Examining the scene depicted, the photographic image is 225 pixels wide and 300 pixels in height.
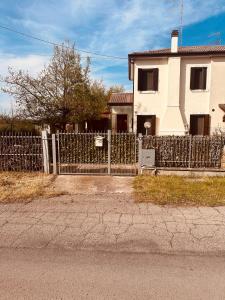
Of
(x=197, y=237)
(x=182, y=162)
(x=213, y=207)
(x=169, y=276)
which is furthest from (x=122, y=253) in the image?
(x=182, y=162)

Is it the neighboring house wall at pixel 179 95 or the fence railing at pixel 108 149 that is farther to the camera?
the neighboring house wall at pixel 179 95

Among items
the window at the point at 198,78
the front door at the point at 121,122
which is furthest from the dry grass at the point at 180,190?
the front door at the point at 121,122

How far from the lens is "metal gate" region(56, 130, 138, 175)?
31.1 feet

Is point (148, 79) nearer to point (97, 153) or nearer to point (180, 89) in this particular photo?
point (180, 89)

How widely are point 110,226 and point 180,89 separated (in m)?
14.4

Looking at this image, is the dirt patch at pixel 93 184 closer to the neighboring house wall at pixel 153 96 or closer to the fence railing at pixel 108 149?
the fence railing at pixel 108 149

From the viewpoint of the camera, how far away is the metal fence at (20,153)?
9391 millimetres

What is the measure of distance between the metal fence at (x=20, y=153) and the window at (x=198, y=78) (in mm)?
11982

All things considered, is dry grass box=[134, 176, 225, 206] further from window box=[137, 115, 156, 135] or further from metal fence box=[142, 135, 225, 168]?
window box=[137, 115, 156, 135]

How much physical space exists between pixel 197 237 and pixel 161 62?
49.3ft

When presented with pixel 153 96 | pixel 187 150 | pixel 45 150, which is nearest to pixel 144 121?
pixel 153 96

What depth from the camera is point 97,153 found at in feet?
32.5

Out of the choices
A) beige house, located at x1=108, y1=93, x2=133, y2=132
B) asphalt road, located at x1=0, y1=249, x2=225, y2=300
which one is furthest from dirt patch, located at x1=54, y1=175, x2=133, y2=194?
beige house, located at x1=108, y1=93, x2=133, y2=132

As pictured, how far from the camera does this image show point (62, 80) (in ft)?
57.7
